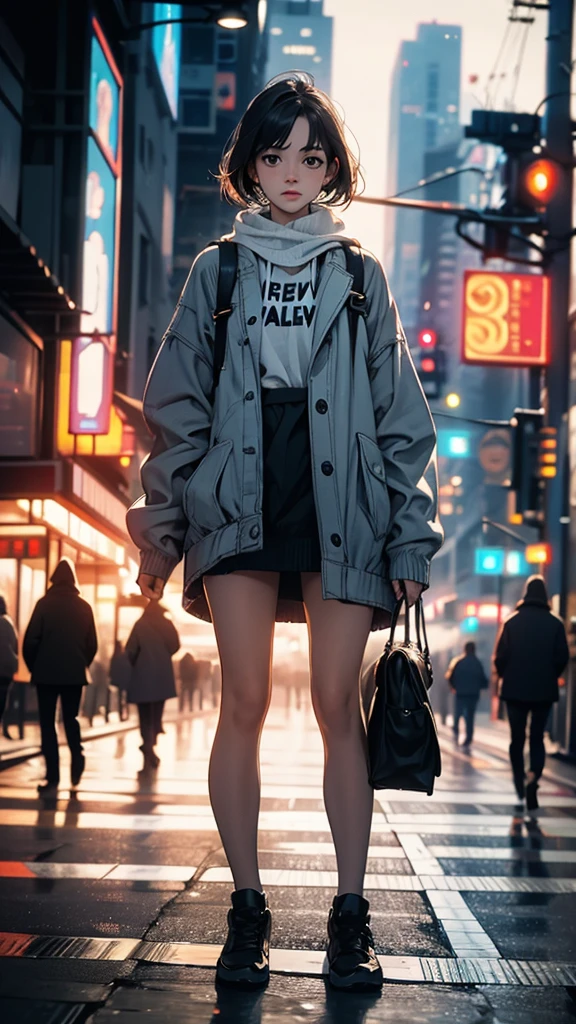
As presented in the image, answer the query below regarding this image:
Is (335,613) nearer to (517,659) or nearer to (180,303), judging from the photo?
(180,303)

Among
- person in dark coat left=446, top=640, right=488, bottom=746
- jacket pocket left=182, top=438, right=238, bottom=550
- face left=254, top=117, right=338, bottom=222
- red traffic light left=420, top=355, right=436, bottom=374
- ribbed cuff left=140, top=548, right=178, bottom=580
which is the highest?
red traffic light left=420, top=355, right=436, bottom=374

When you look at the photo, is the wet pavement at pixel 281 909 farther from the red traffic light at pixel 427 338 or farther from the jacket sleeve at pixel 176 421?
the red traffic light at pixel 427 338

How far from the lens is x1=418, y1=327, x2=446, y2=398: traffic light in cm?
2586

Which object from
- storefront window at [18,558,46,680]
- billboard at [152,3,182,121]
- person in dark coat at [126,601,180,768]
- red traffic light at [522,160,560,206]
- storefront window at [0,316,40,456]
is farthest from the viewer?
billboard at [152,3,182,121]

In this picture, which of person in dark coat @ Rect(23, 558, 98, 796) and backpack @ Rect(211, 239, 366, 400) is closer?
backpack @ Rect(211, 239, 366, 400)

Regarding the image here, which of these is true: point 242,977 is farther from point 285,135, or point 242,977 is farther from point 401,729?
point 285,135

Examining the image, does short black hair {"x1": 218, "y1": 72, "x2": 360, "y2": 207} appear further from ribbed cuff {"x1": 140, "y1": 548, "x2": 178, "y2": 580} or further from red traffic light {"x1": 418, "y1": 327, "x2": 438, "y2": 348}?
red traffic light {"x1": 418, "y1": 327, "x2": 438, "y2": 348}

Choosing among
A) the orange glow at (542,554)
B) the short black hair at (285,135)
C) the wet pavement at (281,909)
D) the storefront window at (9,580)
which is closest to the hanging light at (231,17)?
the storefront window at (9,580)

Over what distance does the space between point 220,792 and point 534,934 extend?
157 centimetres

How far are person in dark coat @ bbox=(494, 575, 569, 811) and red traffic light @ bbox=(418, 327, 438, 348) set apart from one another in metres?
14.5

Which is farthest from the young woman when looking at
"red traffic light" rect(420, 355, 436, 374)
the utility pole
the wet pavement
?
"red traffic light" rect(420, 355, 436, 374)

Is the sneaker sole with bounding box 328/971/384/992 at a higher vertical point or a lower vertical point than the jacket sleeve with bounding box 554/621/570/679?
lower

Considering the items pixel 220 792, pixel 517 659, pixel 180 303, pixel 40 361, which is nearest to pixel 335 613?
pixel 220 792

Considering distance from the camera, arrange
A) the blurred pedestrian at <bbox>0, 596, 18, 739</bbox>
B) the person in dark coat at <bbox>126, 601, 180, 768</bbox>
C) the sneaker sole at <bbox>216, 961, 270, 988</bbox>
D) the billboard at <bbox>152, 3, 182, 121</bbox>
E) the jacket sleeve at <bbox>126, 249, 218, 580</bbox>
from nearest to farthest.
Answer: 1. the sneaker sole at <bbox>216, 961, 270, 988</bbox>
2. the jacket sleeve at <bbox>126, 249, 218, 580</bbox>
3. the blurred pedestrian at <bbox>0, 596, 18, 739</bbox>
4. the person in dark coat at <bbox>126, 601, 180, 768</bbox>
5. the billboard at <bbox>152, 3, 182, 121</bbox>
